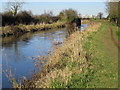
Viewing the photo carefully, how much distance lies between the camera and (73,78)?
809 cm

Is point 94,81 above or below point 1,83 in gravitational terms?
above

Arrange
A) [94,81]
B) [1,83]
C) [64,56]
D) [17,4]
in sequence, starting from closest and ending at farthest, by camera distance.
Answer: [94,81], [1,83], [64,56], [17,4]

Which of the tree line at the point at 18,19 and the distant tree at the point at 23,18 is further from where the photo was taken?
the distant tree at the point at 23,18

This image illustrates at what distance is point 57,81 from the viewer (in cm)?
773

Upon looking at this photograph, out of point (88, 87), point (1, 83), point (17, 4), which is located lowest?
point (1, 83)

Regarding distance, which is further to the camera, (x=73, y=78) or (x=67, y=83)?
(x=73, y=78)

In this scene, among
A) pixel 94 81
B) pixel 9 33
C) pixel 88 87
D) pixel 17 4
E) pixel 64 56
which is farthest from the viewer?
pixel 17 4

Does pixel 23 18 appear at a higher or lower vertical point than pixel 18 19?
higher

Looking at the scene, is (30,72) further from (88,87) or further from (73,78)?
(88,87)

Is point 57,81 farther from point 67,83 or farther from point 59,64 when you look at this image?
point 59,64

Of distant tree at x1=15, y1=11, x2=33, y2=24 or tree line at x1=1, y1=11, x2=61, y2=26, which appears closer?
tree line at x1=1, y1=11, x2=61, y2=26

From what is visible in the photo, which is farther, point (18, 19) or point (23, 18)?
point (23, 18)

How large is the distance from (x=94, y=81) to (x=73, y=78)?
731mm

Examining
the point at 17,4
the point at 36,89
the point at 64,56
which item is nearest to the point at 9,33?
the point at 64,56
